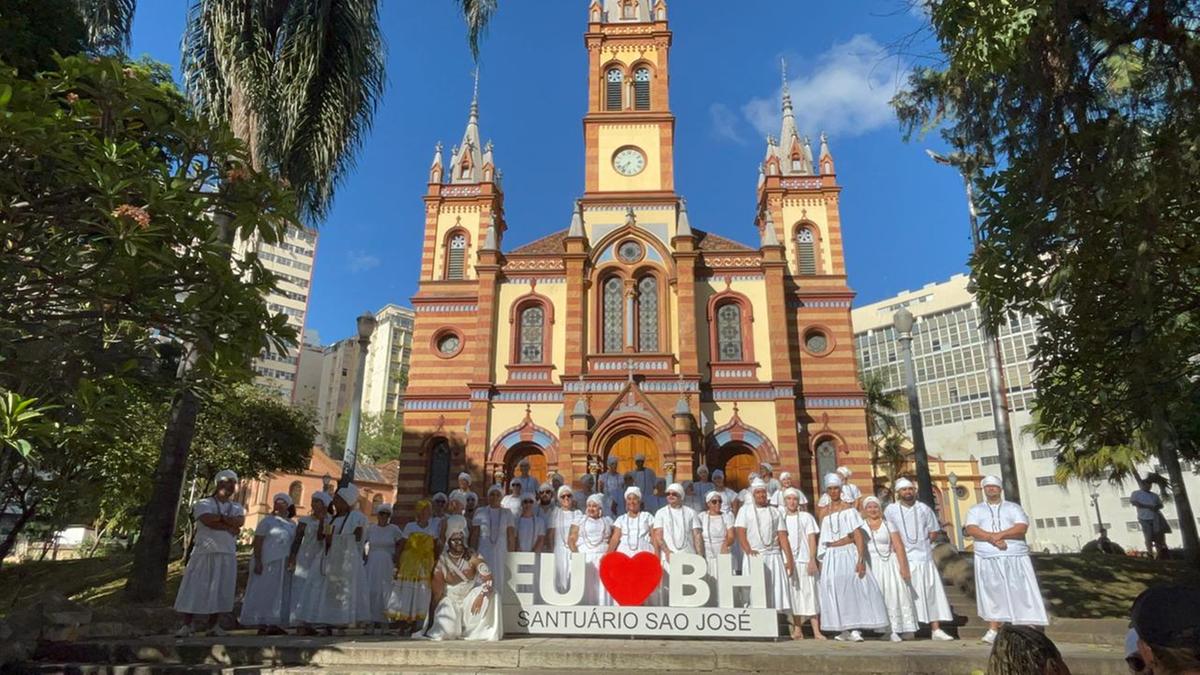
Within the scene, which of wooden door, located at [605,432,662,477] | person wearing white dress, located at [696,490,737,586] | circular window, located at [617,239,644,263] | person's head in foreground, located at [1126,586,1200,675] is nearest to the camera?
person's head in foreground, located at [1126,586,1200,675]

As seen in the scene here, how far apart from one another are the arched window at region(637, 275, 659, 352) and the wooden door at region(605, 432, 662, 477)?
10.4 feet

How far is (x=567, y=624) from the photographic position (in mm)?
7637

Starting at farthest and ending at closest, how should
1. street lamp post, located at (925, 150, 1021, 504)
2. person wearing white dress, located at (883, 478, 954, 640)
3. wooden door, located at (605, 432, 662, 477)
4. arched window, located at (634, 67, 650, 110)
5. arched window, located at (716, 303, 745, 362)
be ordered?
arched window, located at (634, 67, 650, 110), arched window, located at (716, 303, 745, 362), wooden door, located at (605, 432, 662, 477), street lamp post, located at (925, 150, 1021, 504), person wearing white dress, located at (883, 478, 954, 640)

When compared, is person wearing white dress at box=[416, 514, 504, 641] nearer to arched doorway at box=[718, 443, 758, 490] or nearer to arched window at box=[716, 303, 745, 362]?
arched doorway at box=[718, 443, 758, 490]

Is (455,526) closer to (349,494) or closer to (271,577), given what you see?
(349,494)

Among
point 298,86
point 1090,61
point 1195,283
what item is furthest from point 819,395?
point 298,86

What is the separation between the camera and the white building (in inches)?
1880

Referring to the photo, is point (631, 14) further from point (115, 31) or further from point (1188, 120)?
point (1188, 120)

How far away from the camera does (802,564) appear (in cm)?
869

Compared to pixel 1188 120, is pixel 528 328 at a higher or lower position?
higher

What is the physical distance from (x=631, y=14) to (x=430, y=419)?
1823 cm

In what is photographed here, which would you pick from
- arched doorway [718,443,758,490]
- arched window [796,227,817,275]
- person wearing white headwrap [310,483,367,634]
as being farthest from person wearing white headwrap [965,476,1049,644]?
arched window [796,227,817,275]

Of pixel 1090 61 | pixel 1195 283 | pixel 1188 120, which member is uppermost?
pixel 1090 61

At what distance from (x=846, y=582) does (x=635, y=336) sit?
15761mm
